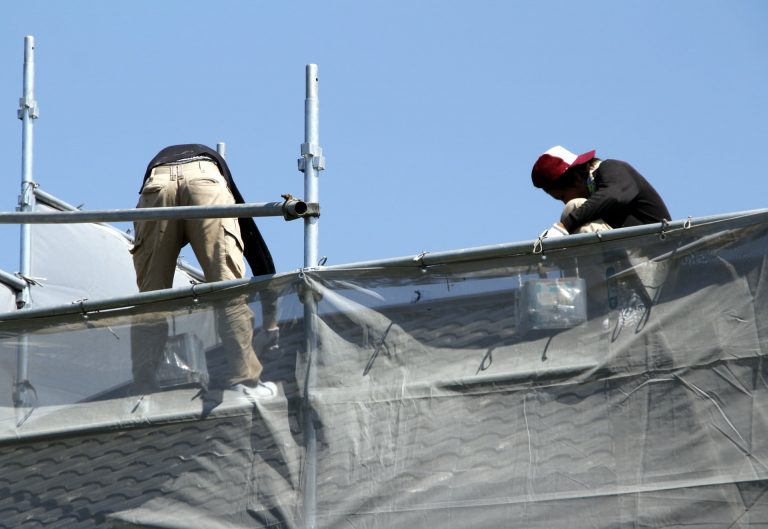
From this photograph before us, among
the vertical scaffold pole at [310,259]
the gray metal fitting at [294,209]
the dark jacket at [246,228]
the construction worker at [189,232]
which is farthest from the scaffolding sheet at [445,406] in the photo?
the dark jacket at [246,228]

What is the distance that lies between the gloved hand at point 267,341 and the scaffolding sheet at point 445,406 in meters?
0.03

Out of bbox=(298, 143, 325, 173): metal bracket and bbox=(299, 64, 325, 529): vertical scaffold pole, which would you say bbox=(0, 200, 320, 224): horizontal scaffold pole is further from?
bbox=(298, 143, 325, 173): metal bracket

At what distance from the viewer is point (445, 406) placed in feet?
18.2

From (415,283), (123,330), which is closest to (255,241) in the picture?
(123,330)

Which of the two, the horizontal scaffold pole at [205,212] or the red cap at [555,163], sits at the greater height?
the red cap at [555,163]

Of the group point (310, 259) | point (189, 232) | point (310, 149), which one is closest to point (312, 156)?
point (310, 149)

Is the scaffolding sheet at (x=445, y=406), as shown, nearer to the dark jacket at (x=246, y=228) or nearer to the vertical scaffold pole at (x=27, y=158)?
the dark jacket at (x=246, y=228)

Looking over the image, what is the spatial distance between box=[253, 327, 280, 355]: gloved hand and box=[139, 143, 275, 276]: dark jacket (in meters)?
1.19

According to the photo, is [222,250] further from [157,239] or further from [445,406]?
[445,406]

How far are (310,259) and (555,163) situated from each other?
5.39 ft

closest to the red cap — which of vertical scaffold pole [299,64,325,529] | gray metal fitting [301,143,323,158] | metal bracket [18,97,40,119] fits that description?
vertical scaffold pole [299,64,325,529]

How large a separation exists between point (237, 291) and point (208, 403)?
1.55 feet

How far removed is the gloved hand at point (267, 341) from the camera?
591 cm

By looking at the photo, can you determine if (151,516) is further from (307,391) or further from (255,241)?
(255,241)
